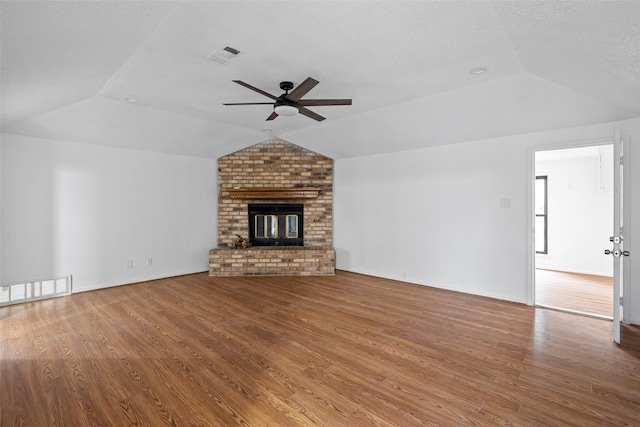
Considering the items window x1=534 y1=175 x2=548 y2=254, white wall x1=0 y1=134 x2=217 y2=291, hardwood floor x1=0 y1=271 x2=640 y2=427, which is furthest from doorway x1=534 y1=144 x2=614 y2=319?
white wall x1=0 y1=134 x2=217 y2=291

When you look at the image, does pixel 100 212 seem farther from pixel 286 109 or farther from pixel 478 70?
pixel 478 70

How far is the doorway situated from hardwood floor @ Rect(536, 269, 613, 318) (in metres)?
0.02

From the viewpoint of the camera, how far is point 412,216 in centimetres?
510

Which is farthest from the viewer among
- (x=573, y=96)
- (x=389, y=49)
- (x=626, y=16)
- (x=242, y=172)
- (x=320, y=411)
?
(x=242, y=172)

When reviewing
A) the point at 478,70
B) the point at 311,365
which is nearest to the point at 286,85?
the point at 478,70

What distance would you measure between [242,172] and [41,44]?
4147 mm

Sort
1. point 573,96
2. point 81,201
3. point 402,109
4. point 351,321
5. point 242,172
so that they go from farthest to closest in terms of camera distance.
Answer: point 242,172
point 81,201
point 402,109
point 351,321
point 573,96

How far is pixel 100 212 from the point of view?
470 cm

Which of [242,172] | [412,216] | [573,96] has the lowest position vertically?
[412,216]

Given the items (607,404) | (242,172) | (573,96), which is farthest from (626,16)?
(242,172)

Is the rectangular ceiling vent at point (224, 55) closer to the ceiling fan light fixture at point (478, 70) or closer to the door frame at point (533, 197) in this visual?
the ceiling fan light fixture at point (478, 70)

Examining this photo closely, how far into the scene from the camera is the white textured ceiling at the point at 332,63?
6.14 ft

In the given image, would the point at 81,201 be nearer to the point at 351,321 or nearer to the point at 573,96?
the point at 351,321

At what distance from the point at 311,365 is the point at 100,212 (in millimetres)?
4280
